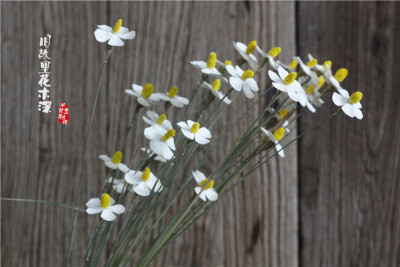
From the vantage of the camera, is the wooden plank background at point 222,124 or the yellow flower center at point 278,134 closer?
the yellow flower center at point 278,134

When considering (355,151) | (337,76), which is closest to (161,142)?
(337,76)

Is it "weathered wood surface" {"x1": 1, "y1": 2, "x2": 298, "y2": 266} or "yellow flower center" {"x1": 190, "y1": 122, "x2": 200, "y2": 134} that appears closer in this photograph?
"yellow flower center" {"x1": 190, "y1": 122, "x2": 200, "y2": 134}

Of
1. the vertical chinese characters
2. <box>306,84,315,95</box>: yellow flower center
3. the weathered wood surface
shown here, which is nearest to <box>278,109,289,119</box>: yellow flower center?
→ <box>306,84,315,95</box>: yellow flower center

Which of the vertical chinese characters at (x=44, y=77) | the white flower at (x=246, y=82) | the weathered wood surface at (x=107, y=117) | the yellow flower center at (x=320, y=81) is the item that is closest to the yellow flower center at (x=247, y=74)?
the white flower at (x=246, y=82)

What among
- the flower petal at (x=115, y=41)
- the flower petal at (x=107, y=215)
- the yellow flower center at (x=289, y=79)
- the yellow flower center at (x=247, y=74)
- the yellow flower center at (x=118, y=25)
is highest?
the yellow flower center at (x=118, y=25)

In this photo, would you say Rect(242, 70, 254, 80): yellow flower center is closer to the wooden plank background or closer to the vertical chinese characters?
the wooden plank background

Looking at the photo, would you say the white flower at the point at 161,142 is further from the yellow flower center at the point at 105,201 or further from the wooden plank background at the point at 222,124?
the wooden plank background at the point at 222,124

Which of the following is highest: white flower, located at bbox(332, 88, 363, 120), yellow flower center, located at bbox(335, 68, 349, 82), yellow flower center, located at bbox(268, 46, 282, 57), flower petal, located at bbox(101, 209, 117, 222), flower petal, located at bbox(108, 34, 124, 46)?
yellow flower center, located at bbox(268, 46, 282, 57)

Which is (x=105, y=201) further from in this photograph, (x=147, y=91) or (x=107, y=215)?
(x=147, y=91)
